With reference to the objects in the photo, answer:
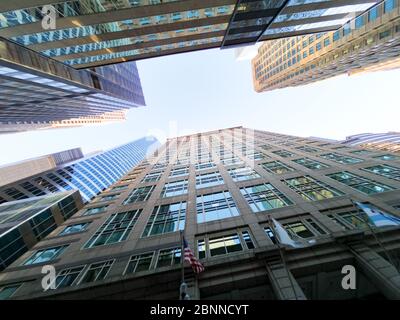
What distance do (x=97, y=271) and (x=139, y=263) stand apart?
3113 mm

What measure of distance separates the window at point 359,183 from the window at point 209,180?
41.9ft

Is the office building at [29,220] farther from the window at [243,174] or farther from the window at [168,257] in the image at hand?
the window at [243,174]

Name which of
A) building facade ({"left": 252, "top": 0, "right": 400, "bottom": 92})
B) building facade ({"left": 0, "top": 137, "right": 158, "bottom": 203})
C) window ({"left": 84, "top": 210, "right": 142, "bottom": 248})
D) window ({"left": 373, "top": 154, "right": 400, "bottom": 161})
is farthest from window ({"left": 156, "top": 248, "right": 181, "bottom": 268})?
building facade ({"left": 0, "top": 137, "right": 158, "bottom": 203})

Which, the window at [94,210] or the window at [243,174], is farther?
the window at [243,174]

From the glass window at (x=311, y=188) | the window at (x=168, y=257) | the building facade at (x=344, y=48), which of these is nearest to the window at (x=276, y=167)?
the glass window at (x=311, y=188)

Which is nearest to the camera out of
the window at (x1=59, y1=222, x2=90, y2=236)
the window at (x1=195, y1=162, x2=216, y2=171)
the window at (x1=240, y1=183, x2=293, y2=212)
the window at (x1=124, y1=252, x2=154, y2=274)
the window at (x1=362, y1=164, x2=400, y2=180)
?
the window at (x1=124, y1=252, x2=154, y2=274)

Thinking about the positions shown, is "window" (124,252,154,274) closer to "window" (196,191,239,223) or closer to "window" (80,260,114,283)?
"window" (80,260,114,283)

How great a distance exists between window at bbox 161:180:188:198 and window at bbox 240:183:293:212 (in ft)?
25.7

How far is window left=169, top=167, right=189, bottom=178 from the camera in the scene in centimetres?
3702

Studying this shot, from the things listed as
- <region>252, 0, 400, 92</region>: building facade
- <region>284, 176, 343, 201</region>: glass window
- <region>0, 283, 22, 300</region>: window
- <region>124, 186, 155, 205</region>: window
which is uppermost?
<region>252, 0, 400, 92</region>: building facade

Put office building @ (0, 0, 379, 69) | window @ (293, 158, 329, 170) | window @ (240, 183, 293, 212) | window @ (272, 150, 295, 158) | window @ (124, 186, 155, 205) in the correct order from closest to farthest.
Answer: office building @ (0, 0, 379, 69), window @ (240, 183, 293, 212), window @ (293, 158, 329, 170), window @ (124, 186, 155, 205), window @ (272, 150, 295, 158)

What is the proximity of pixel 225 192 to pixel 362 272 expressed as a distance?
1457 cm

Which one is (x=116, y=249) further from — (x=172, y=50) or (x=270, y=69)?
(x=270, y=69)

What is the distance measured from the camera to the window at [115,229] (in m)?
21.3
